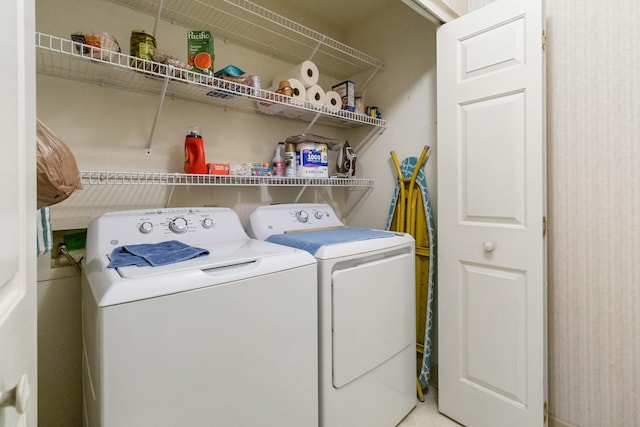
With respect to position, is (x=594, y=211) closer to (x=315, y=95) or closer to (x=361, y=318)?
(x=361, y=318)

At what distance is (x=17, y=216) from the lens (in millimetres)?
429

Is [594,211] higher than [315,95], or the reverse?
[315,95]

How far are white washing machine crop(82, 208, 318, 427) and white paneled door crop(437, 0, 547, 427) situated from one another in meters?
0.92

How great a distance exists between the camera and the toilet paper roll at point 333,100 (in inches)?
79.4

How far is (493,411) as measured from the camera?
1.57 meters

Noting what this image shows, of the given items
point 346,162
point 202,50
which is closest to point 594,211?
point 346,162

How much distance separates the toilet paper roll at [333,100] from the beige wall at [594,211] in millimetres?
1179

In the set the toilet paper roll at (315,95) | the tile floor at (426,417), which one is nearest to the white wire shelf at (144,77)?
the toilet paper roll at (315,95)

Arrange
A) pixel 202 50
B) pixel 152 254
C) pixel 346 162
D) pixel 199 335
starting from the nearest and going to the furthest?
pixel 199 335
pixel 152 254
pixel 202 50
pixel 346 162

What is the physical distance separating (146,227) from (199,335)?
2.17ft

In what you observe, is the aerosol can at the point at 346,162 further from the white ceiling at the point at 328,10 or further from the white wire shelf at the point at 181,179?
the white ceiling at the point at 328,10

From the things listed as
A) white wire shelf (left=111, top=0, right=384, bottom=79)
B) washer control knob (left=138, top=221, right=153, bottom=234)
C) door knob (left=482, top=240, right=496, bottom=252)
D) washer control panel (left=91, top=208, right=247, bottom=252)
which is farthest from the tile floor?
white wire shelf (left=111, top=0, right=384, bottom=79)

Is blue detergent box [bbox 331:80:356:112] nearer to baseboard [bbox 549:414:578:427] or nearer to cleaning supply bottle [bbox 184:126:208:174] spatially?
cleaning supply bottle [bbox 184:126:208:174]

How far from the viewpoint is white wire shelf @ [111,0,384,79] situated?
5.36 feet
